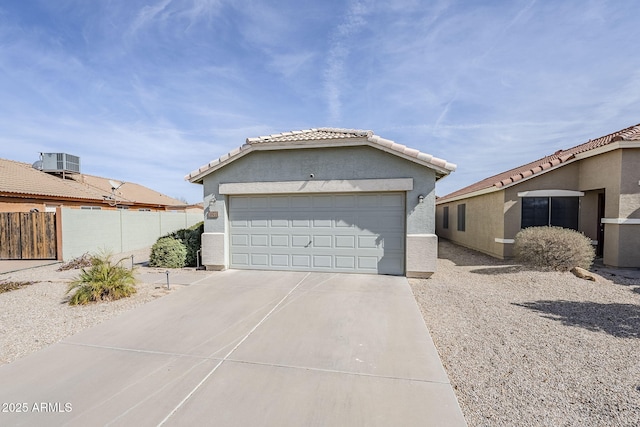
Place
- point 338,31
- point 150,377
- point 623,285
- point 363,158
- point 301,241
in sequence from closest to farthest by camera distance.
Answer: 1. point 150,377
2. point 623,285
3. point 363,158
4. point 301,241
5. point 338,31

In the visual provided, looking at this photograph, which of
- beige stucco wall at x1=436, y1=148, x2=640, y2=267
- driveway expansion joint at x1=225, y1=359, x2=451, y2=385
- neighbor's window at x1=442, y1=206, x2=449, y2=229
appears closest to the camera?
driveway expansion joint at x1=225, y1=359, x2=451, y2=385

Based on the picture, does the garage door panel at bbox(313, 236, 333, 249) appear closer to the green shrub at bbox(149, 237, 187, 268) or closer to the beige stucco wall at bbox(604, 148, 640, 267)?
the green shrub at bbox(149, 237, 187, 268)

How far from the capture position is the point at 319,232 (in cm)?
907

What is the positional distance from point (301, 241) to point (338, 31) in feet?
25.4

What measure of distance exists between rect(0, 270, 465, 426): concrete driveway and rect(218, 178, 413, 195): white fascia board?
3708 millimetres

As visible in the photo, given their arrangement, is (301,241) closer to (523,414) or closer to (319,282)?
(319,282)

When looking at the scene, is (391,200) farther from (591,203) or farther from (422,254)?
(591,203)

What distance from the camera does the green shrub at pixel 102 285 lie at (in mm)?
6241

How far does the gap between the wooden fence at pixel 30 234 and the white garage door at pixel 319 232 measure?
8.74m

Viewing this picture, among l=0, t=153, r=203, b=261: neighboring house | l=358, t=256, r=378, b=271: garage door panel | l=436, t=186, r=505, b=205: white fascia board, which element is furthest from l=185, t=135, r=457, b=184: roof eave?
l=0, t=153, r=203, b=261: neighboring house

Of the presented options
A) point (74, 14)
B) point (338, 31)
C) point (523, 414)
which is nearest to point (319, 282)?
point (523, 414)

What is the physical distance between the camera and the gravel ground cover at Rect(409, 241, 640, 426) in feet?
9.41

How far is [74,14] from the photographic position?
9.23 meters

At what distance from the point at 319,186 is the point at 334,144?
1380mm
